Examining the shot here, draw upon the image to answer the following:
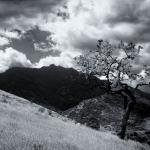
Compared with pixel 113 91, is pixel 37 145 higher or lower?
lower

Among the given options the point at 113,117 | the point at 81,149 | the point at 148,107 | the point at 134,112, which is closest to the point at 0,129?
the point at 81,149

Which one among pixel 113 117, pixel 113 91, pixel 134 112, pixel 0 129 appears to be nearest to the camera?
pixel 0 129

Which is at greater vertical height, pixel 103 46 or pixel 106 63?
pixel 103 46

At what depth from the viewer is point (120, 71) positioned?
1125 inches

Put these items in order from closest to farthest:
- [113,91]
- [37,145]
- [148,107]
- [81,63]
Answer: [37,145] < [113,91] < [81,63] < [148,107]

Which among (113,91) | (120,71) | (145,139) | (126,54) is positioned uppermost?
(126,54)

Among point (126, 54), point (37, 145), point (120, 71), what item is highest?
point (126, 54)

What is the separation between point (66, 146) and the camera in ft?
39.5

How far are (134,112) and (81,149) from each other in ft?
170

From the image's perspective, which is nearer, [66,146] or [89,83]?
[66,146]

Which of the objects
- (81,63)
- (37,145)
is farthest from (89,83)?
(37,145)

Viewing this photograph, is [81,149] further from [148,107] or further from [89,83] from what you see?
[148,107]

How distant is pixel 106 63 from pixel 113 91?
9.22ft

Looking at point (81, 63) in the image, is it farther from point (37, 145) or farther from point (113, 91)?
point (37, 145)
